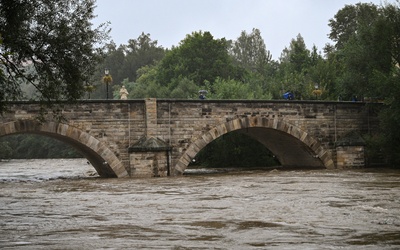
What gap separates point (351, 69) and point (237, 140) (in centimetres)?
880

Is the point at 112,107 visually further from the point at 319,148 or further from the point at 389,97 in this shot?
the point at 389,97

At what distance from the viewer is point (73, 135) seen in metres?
25.8

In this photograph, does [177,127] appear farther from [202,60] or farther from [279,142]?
[202,60]

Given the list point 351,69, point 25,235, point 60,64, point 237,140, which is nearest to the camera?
point 25,235

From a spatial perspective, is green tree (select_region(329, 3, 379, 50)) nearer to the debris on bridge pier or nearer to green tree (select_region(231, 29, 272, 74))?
green tree (select_region(231, 29, 272, 74))

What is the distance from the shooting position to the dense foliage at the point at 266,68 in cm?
1535

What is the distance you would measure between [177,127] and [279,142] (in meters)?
8.02

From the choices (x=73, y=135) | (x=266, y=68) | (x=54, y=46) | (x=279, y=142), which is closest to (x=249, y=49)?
(x=266, y=68)

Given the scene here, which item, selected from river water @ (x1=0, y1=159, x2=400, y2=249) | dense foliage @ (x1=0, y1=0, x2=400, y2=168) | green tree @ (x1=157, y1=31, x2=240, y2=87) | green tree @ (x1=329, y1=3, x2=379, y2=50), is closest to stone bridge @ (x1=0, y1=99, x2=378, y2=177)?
dense foliage @ (x1=0, y1=0, x2=400, y2=168)

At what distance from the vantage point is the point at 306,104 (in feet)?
102

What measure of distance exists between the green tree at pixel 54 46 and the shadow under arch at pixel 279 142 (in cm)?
1207

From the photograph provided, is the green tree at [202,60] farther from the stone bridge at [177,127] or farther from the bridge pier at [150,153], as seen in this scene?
the bridge pier at [150,153]

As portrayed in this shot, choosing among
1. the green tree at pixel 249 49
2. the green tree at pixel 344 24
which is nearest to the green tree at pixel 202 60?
the green tree at pixel 344 24

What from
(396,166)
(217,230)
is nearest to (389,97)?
(396,166)
